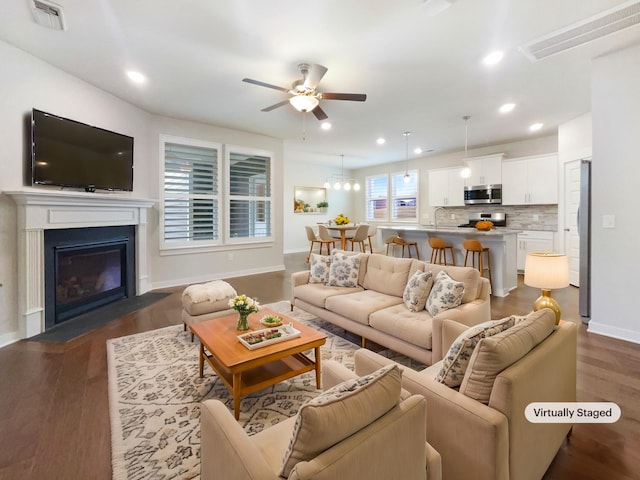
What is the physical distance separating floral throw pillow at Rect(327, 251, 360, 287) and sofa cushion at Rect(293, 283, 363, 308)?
0.23ft

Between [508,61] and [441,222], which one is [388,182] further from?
[508,61]

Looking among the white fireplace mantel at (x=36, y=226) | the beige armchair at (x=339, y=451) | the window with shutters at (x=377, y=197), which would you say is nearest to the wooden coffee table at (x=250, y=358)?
the beige armchair at (x=339, y=451)

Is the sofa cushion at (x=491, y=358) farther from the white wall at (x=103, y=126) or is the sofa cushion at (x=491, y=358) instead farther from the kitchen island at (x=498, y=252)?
the white wall at (x=103, y=126)

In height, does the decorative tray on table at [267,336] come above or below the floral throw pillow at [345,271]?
below

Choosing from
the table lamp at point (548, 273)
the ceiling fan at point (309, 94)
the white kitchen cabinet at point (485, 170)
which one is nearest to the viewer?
the table lamp at point (548, 273)

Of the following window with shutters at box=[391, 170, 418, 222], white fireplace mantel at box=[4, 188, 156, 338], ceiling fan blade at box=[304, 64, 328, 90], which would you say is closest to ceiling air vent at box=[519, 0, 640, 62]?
ceiling fan blade at box=[304, 64, 328, 90]

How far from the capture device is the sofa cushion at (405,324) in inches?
93.0

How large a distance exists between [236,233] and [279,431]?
17.6 ft

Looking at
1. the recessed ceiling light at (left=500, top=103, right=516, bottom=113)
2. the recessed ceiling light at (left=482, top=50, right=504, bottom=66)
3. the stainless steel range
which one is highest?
the recessed ceiling light at (left=500, top=103, right=516, bottom=113)

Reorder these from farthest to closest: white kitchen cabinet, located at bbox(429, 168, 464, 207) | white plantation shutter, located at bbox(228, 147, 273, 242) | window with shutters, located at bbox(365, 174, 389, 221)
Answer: window with shutters, located at bbox(365, 174, 389, 221), white kitchen cabinet, located at bbox(429, 168, 464, 207), white plantation shutter, located at bbox(228, 147, 273, 242)

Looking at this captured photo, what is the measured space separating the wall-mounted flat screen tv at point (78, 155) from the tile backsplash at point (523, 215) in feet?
23.8

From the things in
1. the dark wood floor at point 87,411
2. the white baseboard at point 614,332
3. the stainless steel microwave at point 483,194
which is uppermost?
the stainless steel microwave at point 483,194

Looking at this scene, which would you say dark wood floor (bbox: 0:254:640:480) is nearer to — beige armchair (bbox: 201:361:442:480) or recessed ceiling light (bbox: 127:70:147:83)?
beige armchair (bbox: 201:361:442:480)

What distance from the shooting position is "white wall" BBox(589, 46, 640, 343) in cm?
313
